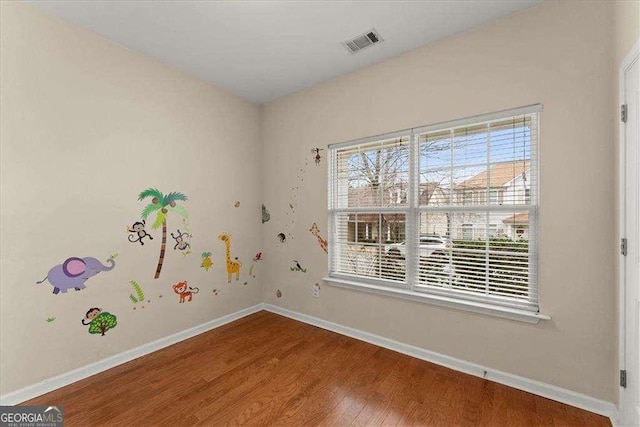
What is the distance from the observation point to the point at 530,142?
213cm

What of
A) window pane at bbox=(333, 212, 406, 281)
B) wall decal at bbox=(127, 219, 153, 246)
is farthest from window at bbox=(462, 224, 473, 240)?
wall decal at bbox=(127, 219, 153, 246)

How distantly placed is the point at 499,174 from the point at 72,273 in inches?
140

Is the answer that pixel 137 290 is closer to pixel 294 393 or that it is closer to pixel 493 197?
pixel 294 393

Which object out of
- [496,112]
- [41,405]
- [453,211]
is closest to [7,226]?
[41,405]

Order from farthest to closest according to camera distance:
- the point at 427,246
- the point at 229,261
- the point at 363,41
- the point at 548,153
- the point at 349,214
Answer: the point at 229,261 → the point at 349,214 → the point at 427,246 → the point at 363,41 → the point at 548,153

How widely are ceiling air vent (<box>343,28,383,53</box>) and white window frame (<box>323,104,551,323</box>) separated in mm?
834

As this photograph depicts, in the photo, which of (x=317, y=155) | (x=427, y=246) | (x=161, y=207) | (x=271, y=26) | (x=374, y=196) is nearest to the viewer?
(x=271, y=26)

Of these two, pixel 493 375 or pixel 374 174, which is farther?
pixel 374 174

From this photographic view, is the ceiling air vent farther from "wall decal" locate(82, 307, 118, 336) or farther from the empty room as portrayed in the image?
"wall decal" locate(82, 307, 118, 336)

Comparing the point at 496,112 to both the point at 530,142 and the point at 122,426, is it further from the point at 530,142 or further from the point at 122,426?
the point at 122,426

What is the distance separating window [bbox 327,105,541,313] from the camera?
2.17 metres

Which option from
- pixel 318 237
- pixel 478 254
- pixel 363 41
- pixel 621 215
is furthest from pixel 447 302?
pixel 363 41

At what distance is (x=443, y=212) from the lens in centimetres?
254

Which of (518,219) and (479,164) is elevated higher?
(479,164)
